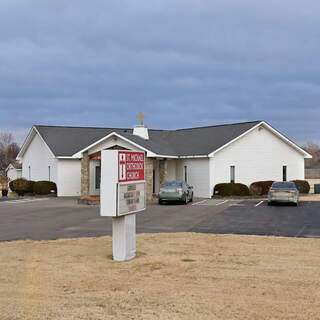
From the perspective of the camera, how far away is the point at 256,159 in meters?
37.5

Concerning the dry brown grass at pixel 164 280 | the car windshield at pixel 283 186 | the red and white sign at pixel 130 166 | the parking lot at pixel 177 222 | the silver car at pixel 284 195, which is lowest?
the dry brown grass at pixel 164 280

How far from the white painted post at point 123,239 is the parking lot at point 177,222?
436 cm

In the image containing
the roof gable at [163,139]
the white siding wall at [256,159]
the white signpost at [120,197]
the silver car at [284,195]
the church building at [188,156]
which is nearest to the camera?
the white signpost at [120,197]

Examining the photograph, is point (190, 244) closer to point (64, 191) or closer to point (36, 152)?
point (64, 191)

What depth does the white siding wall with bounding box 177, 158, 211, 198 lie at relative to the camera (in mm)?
35469

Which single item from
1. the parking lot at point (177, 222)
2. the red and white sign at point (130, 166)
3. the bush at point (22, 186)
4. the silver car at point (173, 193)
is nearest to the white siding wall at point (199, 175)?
the silver car at point (173, 193)

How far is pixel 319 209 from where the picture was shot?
83.2ft

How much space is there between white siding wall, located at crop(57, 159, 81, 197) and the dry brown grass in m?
25.6

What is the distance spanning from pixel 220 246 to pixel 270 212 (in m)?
11.0

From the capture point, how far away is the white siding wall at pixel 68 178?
39.8 metres

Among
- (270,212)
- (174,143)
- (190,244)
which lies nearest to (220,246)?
(190,244)

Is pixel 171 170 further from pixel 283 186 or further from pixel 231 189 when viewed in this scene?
pixel 283 186

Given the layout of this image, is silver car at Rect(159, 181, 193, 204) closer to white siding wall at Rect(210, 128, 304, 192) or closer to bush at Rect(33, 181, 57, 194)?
white siding wall at Rect(210, 128, 304, 192)

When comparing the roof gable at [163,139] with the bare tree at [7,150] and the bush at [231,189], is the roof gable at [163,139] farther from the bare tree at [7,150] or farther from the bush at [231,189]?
the bare tree at [7,150]
